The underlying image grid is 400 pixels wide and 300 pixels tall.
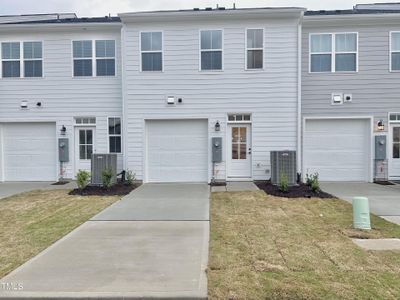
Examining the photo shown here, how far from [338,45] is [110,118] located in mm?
8390

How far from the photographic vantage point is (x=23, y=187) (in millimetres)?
12086

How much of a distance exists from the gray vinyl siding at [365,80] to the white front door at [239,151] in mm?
2465

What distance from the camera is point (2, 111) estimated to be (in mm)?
13422

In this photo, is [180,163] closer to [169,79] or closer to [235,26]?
[169,79]

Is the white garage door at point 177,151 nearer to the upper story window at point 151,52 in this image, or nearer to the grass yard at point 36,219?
the upper story window at point 151,52

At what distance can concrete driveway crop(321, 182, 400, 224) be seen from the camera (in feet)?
25.5

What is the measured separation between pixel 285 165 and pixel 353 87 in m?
3.98

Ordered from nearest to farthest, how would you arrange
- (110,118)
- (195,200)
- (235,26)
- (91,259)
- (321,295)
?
(321,295) → (91,259) → (195,200) → (235,26) → (110,118)

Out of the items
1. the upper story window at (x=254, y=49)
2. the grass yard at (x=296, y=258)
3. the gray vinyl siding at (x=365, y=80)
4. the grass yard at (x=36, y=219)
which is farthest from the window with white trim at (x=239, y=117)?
the grass yard at (x=296, y=258)

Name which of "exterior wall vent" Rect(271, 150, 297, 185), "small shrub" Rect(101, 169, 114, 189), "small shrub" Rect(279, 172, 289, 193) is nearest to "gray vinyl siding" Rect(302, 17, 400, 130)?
"exterior wall vent" Rect(271, 150, 297, 185)

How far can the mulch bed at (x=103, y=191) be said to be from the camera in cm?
1041

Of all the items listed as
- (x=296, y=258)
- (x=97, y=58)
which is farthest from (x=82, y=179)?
(x=296, y=258)

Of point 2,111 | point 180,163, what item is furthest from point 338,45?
point 2,111

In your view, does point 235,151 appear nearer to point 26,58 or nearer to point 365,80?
point 365,80
